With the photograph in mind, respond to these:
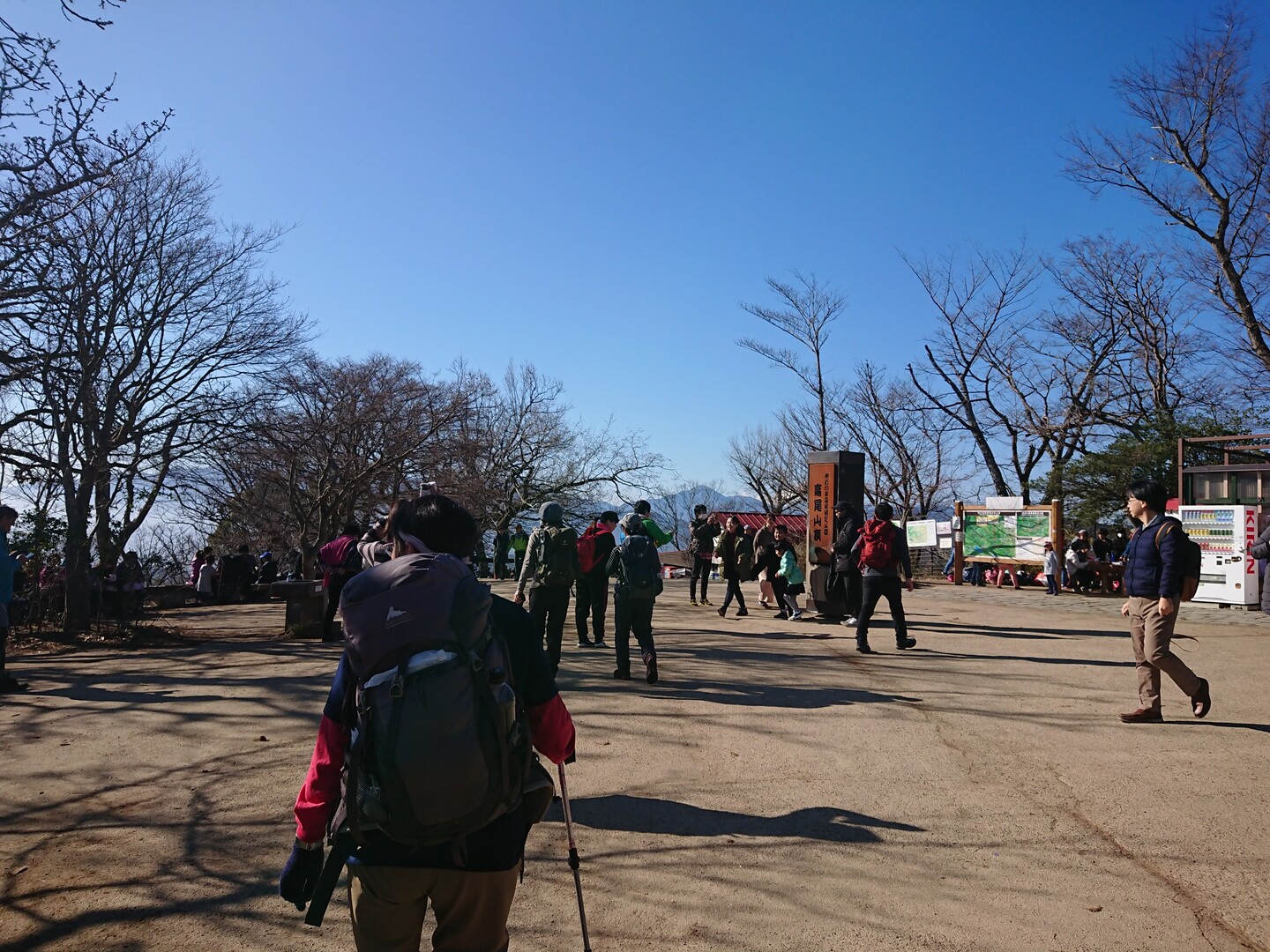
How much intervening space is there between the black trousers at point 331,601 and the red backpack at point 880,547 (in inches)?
243

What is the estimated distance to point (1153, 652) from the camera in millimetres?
7000

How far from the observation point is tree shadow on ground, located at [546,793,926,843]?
4.86 meters

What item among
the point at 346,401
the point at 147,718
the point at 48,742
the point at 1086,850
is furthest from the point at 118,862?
Answer: the point at 346,401

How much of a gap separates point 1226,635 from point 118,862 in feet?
45.5

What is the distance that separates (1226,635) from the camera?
513 inches

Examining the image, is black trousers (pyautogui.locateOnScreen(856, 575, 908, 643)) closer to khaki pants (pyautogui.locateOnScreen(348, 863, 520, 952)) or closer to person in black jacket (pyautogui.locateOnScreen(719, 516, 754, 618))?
person in black jacket (pyautogui.locateOnScreen(719, 516, 754, 618))

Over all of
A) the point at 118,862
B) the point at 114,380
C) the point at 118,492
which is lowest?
the point at 118,862

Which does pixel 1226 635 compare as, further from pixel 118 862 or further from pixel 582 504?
pixel 582 504

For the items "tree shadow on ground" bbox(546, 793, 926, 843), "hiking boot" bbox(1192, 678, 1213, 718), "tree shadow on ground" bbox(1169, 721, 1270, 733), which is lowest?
"tree shadow on ground" bbox(546, 793, 926, 843)

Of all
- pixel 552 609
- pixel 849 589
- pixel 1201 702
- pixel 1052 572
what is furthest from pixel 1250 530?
pixel 552 609

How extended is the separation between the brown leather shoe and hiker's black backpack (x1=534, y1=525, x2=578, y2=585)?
5232 mm

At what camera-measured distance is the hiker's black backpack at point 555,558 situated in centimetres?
963

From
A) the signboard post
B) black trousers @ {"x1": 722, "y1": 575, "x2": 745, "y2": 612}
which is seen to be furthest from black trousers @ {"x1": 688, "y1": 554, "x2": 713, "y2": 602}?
the signboard post

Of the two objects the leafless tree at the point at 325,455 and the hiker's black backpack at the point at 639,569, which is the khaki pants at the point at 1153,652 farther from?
the leafless tree at the point at 325,455
